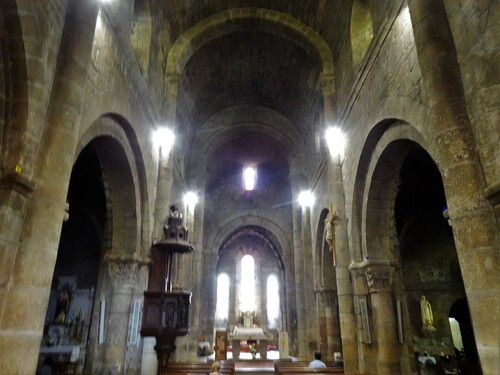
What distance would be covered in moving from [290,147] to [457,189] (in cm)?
1412

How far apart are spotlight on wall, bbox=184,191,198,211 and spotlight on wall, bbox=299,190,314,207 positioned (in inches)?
193

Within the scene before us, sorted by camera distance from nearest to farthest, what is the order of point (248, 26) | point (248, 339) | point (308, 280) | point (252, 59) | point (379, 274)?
1. point (379, 274)
2. point (248, 26)
3. point (252, 59)
4. point (308, 280)
5. point (248, 339)

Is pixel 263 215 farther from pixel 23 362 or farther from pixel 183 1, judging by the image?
pixel 23 362

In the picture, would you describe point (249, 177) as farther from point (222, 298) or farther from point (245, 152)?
point (222, 298)

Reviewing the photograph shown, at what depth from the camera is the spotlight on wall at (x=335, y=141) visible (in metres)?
10.5

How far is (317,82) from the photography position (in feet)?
43.9

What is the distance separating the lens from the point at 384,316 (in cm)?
803

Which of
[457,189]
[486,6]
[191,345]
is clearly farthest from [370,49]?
[191,345]

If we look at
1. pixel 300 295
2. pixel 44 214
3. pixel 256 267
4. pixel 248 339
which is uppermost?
pixel 256 267

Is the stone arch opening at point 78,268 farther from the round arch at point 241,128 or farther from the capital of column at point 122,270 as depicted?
the round arch at point 241,128

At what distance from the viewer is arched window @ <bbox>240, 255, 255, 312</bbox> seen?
2736cm

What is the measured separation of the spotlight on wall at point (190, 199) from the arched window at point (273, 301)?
43.9 feet

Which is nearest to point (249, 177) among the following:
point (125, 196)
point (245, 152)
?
point (245, 152)

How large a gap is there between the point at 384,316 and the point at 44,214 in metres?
6.89
